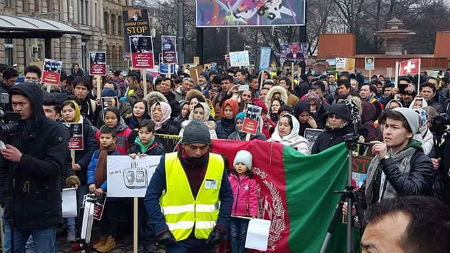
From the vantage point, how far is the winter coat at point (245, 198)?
6062 mm

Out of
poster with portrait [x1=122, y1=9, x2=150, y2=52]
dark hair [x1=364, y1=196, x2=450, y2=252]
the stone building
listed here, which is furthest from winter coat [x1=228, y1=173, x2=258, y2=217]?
the stone building

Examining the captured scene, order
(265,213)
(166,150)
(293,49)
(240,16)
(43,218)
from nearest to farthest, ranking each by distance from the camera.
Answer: (43,218) → (265,213) → (166,150) → (293,49) → (240,16)

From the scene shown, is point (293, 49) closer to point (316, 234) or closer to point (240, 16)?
point (240, 16)

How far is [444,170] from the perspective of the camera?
17.4 feet

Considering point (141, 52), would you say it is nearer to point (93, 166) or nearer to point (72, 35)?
point (93, 166)

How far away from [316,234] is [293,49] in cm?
1623

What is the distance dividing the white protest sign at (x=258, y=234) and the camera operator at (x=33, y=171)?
2148 millimetres

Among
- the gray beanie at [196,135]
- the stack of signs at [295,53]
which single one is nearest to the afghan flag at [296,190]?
the gray beanie at [196,135]

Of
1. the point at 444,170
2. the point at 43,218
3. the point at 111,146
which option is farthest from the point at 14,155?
the point at 444,170

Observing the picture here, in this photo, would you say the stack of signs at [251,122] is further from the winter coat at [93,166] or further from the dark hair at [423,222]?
the dark hair at [423,222]

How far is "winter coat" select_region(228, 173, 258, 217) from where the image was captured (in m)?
6.06

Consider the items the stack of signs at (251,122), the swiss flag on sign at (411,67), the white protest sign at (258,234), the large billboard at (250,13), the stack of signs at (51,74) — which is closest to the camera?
the white protest sign at (258,234)

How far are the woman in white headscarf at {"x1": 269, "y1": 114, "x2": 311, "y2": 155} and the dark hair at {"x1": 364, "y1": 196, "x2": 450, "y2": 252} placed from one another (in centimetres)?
475

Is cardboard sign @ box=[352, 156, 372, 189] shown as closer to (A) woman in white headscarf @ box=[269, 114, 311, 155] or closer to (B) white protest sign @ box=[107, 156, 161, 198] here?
(A) woman in white headscarf @ box=[269, 114, 311, 155]
